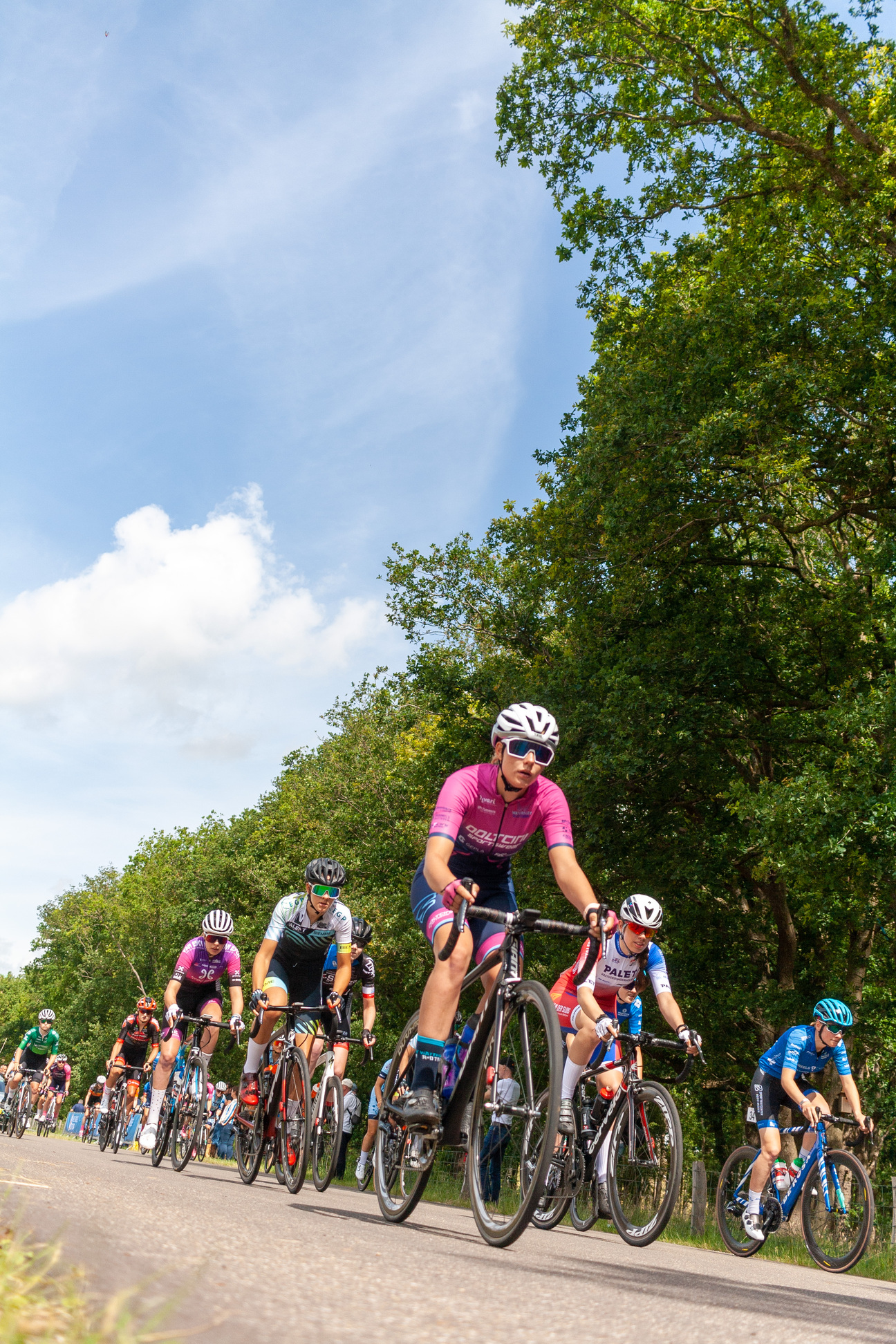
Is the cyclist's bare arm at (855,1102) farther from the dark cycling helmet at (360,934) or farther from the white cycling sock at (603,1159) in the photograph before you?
the dark cycling helmet at (360,934)

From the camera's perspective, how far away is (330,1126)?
770 cm

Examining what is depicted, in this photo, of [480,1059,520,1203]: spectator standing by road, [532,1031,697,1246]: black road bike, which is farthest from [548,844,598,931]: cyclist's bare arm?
[532,1031,697,1246]: black road bike

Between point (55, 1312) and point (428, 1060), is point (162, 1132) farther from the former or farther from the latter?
point (55, 1312)

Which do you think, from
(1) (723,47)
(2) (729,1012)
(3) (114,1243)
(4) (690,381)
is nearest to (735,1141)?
(2) (729,1012)

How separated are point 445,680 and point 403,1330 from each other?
22.0 meters

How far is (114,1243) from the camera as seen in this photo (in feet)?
10.5

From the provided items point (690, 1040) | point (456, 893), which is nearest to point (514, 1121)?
point (456, 893)

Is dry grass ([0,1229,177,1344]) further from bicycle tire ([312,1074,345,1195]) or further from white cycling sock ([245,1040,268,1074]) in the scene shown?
white cycling sock ([245,1040,268,1074])

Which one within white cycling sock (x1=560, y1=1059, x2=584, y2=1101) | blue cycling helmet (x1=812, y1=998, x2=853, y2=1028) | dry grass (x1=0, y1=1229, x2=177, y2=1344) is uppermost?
blue cycling helmet (x1=812, y1=998, x2=853, y2=1028)

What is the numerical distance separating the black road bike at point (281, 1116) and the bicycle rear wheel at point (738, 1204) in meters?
3.73

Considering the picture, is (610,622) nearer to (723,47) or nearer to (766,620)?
(766,620)

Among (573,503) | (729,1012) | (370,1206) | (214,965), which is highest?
(573,503)

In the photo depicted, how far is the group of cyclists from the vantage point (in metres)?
5.35

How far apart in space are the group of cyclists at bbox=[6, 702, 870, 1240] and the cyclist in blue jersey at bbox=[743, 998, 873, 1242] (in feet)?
0.04
